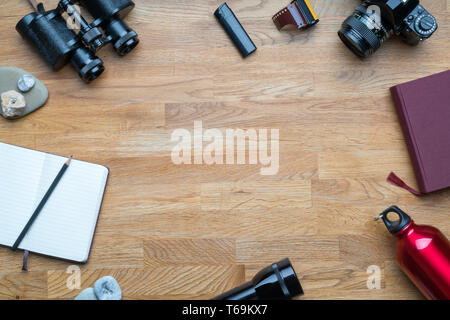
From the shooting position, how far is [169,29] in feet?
3.35

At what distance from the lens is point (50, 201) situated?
97 centimetres

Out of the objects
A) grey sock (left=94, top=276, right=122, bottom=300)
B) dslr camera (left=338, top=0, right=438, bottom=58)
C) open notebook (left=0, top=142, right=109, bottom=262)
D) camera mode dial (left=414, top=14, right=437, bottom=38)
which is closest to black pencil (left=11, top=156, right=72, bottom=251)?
open notebook (left=0, top=142, right=109, bottom=262)

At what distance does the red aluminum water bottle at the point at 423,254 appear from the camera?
2.86 feet

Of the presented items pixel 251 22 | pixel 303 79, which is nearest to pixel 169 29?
pixel 251 22

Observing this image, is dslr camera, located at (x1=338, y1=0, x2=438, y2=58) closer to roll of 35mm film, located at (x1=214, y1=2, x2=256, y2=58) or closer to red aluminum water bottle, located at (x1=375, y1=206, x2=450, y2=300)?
roll of 35mm film, located at (x1=214, y1=2, x2=256, y2=58)

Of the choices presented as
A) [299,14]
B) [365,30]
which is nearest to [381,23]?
[365,30]

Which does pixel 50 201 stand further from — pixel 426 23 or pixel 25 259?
pixel 426 23

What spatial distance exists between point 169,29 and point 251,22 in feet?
0.64

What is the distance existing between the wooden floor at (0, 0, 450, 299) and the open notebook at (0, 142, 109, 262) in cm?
3

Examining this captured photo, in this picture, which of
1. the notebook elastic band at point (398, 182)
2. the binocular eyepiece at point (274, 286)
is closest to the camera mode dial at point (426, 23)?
the notebook elastic band at point (398, 182)

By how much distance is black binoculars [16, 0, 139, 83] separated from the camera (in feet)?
3.15

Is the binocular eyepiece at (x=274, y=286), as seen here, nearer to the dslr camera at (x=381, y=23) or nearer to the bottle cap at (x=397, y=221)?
the bottle cap at (x=397, y=221)

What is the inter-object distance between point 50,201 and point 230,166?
414 mm
